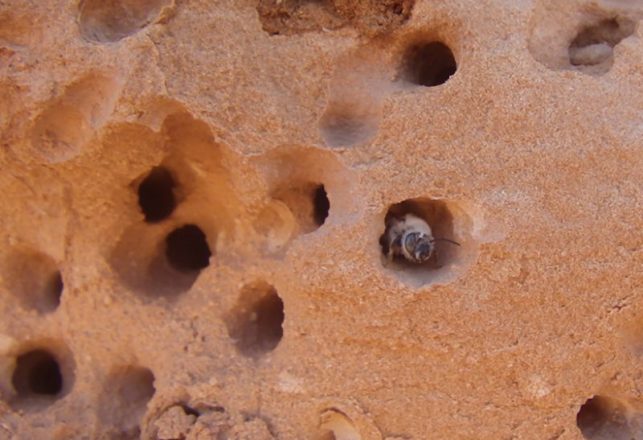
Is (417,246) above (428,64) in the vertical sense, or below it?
below

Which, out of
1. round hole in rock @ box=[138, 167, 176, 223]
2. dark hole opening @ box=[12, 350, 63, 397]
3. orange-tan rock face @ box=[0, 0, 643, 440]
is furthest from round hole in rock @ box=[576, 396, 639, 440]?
dark hole opening @ box=[12, 350, 63, 397]

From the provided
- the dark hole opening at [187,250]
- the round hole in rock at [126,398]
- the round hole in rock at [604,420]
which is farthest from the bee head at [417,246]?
the round hole in rock at [126,398]

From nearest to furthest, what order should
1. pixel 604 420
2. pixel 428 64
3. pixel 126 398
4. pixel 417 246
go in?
pixel 417 246, pixel 604 420, pixel 428 64, pixel 126 398

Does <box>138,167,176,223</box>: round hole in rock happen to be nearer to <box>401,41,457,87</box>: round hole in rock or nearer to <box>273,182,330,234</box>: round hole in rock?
<box>273,182,330,234</box>: round hole in rock

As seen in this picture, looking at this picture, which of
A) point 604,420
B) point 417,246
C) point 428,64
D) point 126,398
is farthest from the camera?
point 126,398

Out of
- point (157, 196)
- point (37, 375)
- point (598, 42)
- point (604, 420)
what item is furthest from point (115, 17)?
point (604, 420)

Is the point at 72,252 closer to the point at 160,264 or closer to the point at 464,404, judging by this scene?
the point at 160,264

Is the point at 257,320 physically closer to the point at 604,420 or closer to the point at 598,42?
the point at 604,420

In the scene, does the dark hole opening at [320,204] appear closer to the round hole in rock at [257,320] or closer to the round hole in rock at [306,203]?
the round hole in rock at [306,203]
